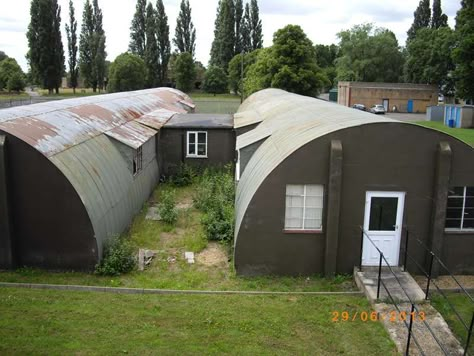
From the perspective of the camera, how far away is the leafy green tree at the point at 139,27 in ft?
259

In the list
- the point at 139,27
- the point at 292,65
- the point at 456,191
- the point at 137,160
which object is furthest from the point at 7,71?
the point at 456,191

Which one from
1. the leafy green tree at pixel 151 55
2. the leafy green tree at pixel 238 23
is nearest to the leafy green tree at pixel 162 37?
the leafy green tree at pixel 151 55

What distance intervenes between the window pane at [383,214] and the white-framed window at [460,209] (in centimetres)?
137

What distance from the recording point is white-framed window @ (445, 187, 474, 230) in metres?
11.5

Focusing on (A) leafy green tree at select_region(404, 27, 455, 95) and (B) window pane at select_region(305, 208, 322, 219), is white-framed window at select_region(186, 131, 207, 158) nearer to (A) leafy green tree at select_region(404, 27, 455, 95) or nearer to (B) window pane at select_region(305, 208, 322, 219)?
(B) window pane at select_region(305, 208, 322, 219)

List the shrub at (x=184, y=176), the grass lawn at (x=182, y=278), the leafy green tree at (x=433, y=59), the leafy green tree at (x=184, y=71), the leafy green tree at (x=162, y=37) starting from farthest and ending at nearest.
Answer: the leafy green tree at (x=162, y=37) < the leafy green tree at (x=184, y=71) < the leafy green tree at (x=433, y=59) < the shrub at (x=184, y=176) < the grass lawn at (x=182, y=278)

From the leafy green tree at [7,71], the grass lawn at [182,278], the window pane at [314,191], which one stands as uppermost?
the leafy green tree at [7,71]

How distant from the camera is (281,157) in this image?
11.4m

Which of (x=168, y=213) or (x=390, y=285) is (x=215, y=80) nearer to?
(x=168, y=213)

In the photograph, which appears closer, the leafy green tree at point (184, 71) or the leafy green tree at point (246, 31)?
the leafy green tree at point (184, 71)

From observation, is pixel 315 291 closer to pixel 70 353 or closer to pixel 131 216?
pixel 70 353

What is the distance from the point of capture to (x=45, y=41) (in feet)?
216

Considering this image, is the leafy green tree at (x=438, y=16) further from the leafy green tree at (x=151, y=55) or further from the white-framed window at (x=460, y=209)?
the white-framed window at (x=460, y=209)

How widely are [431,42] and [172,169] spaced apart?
55865 mm
